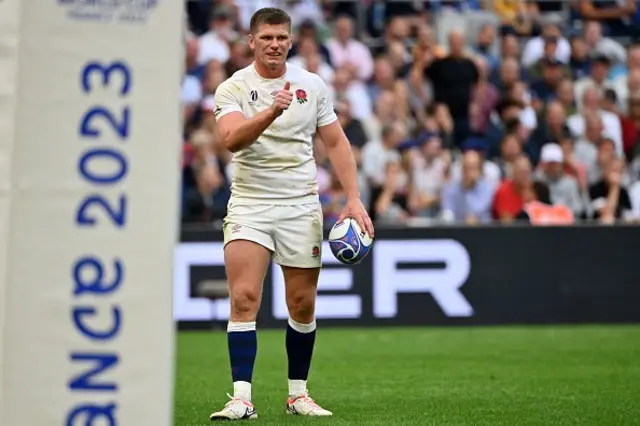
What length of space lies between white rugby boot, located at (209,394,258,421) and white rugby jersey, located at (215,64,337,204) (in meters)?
1.22

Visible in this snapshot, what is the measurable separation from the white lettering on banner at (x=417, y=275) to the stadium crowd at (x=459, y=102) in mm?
1037

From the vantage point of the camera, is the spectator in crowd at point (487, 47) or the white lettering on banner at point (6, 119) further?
the spectator in crowd at point (487, 47)

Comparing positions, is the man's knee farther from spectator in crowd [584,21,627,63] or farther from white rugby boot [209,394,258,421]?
spectator in crowd [584,21,627,63]

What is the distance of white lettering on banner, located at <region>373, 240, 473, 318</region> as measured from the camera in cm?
1554

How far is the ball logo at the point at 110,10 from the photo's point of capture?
177 inches

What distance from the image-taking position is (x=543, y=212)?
54.1 ft

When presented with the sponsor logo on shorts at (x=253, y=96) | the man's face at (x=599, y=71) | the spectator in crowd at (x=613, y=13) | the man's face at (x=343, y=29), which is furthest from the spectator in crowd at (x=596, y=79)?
the sponsor logo on shorts at (x=253, y=96)

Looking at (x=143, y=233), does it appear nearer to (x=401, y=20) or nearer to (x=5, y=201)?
(x=5, y=201)

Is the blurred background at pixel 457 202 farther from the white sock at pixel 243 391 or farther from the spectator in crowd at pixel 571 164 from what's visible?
the white sock at pixel 243 391

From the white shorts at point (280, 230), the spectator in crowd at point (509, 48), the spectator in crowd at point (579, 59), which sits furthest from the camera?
the spectator in crowd at point (579, 59)

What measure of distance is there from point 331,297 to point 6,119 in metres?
11.1

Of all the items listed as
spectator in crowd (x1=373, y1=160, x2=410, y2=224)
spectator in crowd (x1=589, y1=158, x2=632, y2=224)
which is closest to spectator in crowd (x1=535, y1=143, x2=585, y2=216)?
spectator in crowd (x1=589, y1=158, x2=632, y2=224)

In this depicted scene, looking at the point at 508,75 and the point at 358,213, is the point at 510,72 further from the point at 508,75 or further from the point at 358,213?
the point at 358,213

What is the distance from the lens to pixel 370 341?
14.0 meters
